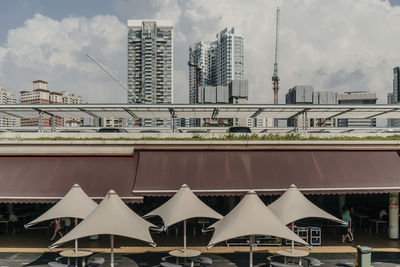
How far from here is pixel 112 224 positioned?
12852 mm

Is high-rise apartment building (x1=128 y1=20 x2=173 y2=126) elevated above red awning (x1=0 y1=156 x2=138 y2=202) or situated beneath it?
elevated above

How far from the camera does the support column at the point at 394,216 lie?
804 inches

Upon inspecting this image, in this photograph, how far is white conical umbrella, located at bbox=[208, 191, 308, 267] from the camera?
1220 centimetres

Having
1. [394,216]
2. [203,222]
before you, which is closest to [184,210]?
[203,222]

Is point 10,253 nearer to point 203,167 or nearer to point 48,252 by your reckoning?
point 48,252

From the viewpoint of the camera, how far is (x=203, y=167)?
20.1 metres

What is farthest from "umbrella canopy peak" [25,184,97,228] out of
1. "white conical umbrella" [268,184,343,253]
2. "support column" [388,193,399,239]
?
"support column" [388,193,399,239]

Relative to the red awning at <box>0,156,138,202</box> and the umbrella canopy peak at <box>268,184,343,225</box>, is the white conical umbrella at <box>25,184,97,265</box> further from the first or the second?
the umbrella canopy peak at <box>268,184,343,225</box>

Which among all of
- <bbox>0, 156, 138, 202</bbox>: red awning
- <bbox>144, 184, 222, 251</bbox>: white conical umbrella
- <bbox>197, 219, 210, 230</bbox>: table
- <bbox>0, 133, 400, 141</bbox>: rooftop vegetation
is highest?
<bbox>0, 133, 400, 141</bbox>: rooftop vegetation

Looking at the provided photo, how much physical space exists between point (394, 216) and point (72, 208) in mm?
17665

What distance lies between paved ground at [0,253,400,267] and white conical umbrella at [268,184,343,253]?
2426mm

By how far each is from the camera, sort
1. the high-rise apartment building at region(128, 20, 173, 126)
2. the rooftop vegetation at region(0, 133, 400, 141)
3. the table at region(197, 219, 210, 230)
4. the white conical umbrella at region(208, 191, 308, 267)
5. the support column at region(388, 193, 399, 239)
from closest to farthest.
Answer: the white conical umbrella at region(208, 191, 308, 267), the support column at region(388, 193, 399, 239), the rooftop vegetation at region(0, 133, 400, 141), the table at region(197, 219, 210, 230), the high-rise apartment building at region(128, 20, 173, 126)

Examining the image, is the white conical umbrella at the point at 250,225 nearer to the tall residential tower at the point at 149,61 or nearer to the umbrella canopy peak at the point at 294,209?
the umbrella canopy peak at the point at 294,209

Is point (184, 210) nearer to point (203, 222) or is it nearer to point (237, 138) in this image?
point (203, 222)
